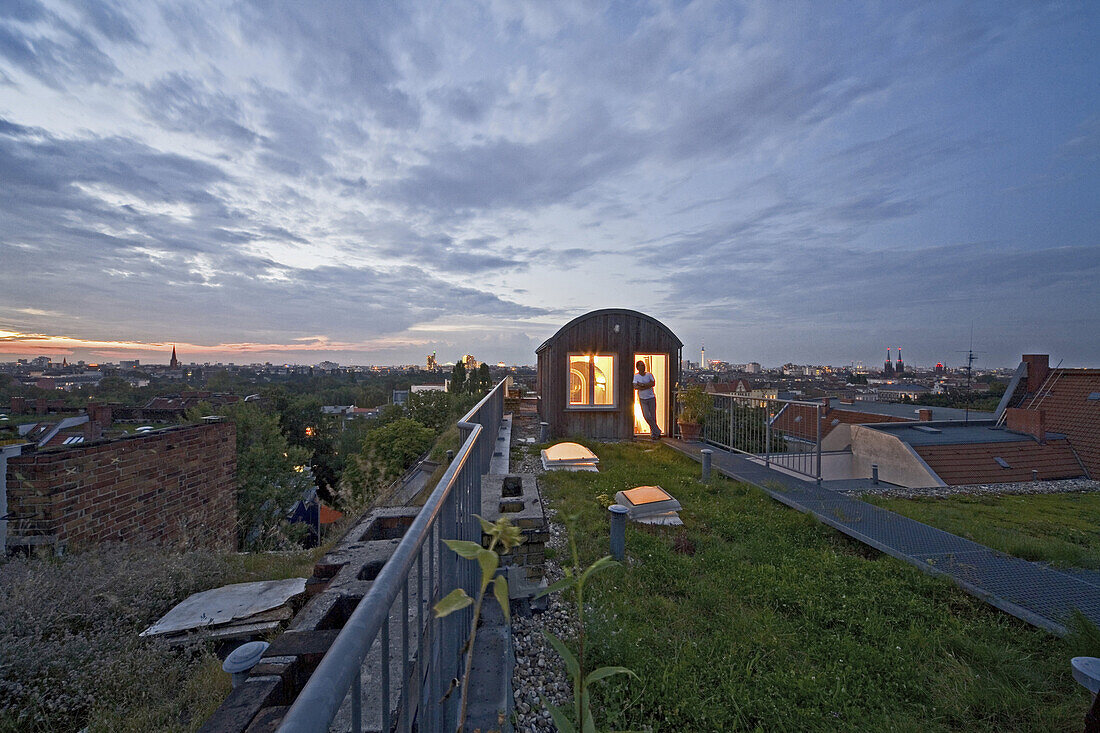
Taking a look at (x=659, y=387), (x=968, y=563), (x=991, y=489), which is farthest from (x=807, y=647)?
(x=991, y=489)

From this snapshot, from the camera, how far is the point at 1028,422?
1000 centimetres

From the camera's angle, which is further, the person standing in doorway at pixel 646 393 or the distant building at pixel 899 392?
the distant building at pixel 899 392

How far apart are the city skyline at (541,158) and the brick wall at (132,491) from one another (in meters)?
6.97

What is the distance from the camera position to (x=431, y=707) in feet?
4.04

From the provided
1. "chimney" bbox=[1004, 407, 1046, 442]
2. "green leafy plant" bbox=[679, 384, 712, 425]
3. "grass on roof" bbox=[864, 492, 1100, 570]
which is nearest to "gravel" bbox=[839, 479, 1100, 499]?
"grass on roof" bbox=[864, 492, 1100, 570]

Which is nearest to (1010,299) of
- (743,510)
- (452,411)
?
(743,510)

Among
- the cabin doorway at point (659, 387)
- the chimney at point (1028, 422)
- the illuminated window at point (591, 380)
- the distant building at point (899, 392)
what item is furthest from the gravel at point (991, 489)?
the distant building at point (899, 392)

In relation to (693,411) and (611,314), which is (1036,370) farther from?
(611,314)

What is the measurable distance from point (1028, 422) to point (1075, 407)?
4.25 ft

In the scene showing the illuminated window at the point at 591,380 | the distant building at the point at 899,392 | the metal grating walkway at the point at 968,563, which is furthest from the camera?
the distant building at the point at 899,392

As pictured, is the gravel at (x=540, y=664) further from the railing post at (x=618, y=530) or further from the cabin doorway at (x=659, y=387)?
the cabin doorway at (x=659, y=387)

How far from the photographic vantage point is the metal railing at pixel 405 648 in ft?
1.77

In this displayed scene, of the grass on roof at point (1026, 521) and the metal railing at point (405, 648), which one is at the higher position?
the metal railing at point (405, 648)

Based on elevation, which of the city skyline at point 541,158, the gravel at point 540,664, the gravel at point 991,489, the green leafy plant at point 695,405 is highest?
the city skyline at point 541,158
